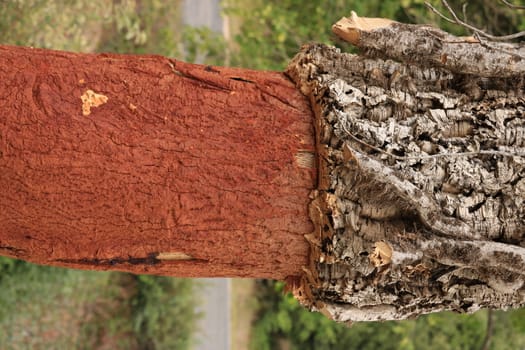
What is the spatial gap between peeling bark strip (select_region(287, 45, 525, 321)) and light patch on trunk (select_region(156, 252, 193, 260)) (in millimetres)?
389

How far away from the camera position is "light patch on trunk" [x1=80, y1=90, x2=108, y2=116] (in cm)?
165

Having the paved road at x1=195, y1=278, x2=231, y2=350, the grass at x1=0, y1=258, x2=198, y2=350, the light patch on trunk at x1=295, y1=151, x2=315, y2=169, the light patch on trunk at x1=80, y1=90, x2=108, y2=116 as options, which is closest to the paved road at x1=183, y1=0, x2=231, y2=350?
the paved road at x1=195, y1=278, x2=231, y2=350

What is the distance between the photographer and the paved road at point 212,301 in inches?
241

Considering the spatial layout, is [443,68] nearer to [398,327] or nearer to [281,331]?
[398,327]

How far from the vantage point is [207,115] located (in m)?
1.73

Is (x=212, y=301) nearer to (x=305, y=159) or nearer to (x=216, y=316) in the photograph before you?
(x=216, y=316)

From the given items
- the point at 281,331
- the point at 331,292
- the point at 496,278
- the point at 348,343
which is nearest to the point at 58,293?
the point at 281,331

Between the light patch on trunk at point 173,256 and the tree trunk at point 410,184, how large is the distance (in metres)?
0.39

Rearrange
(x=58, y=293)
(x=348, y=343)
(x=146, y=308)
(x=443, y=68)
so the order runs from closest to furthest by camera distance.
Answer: (x=443, y=68) < (x=58, y=293) < (x=146, y=308) < (x=348, y=343)

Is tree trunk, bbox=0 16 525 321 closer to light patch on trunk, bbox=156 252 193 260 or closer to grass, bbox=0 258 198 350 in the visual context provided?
light patch on trunk, bbox=156 252 193 260

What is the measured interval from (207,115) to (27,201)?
559mm

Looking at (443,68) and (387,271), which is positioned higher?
(443,68)

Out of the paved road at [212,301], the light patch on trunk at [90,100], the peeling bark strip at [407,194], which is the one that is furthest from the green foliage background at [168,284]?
the light patch on trunk at [90,100]

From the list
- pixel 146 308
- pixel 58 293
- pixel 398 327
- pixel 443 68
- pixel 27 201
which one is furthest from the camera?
pixel 398 327
